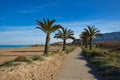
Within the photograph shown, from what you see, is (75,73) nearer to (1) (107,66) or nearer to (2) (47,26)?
(1) (107,66)

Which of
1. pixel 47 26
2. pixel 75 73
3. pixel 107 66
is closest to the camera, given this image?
pixel 75 73

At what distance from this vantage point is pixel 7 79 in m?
12.2

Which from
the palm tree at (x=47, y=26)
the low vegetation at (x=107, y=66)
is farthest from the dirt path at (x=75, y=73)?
the palm tree at (x=47, y=26)

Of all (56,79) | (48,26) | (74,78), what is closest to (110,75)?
(74,78)

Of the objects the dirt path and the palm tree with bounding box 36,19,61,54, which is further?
the palm tree with bounding box 36,19,61,54

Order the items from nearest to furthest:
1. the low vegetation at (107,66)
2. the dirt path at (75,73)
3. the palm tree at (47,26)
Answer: the dirt path at (75,73)
the low vegetation at (107,66)
the palm tree at (47,26)

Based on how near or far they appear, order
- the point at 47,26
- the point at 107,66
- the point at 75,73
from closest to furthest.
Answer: the point at 75,73, the point at 107,66, the point at 47,26

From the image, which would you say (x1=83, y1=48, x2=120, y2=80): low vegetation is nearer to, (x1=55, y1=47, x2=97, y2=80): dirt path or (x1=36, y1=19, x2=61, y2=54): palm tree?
(x1=55, y1=47, x2=97, y2=80): dirt path

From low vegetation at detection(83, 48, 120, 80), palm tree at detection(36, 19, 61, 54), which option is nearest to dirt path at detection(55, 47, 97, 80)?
low vegetation at detection(83, 48, 120, 80)

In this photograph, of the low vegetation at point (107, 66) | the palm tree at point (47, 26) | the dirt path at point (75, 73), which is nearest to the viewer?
the dirt path at point (75, 73)

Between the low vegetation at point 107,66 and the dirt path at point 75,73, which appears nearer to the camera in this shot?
the dirt path at point 75,73

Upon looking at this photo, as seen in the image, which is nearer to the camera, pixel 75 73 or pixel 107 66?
pixel 75 73

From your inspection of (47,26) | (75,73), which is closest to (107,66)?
(75,73)

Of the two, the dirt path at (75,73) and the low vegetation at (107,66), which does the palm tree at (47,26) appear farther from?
the dirt path at (75,73)
